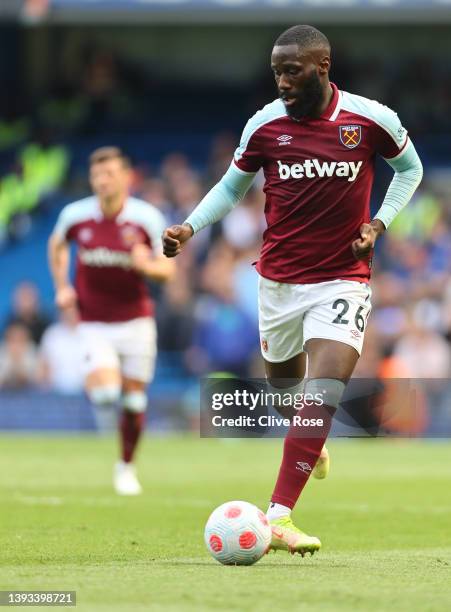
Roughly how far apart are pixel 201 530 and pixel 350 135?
2.81 meters

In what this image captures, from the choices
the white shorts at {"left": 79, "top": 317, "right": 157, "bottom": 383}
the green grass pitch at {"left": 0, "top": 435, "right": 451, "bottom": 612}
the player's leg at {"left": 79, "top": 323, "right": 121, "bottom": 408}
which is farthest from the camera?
the white shorts at {"left": 79, "top": 317, "right": 157, "bottom": 383}

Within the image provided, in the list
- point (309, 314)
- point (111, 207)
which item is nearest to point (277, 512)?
point (309, 314)

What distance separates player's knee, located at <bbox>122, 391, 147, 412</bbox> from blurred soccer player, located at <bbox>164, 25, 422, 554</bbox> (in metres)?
4.50

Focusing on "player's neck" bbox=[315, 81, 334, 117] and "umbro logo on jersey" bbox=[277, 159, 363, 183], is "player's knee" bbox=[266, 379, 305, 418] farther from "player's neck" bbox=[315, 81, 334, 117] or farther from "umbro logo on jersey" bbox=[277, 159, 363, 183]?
"player's neck" bbox=[315, 81, 334, 117]

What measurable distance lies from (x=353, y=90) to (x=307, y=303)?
17.7 meters

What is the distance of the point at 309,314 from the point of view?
772 centimetres

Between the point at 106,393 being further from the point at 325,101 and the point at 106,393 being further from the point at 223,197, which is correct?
the point at 325,101

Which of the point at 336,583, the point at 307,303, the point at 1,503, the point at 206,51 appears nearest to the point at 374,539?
the point at 307,303

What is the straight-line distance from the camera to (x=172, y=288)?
2016 cm

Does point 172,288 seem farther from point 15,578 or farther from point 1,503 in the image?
point 15,578

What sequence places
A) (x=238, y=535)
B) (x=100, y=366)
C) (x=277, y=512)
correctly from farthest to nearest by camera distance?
1. (x=100, y=366)
2. (x=277, y=512)
3. (x=238, y=535)

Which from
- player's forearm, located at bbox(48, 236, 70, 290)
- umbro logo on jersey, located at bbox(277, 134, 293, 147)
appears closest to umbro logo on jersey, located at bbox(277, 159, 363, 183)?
umbro logo on jersey, located at bbox(277, 134, 293, 147)

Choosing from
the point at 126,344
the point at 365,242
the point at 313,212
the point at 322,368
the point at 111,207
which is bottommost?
the point at 322,368

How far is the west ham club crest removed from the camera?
768 centimetres
